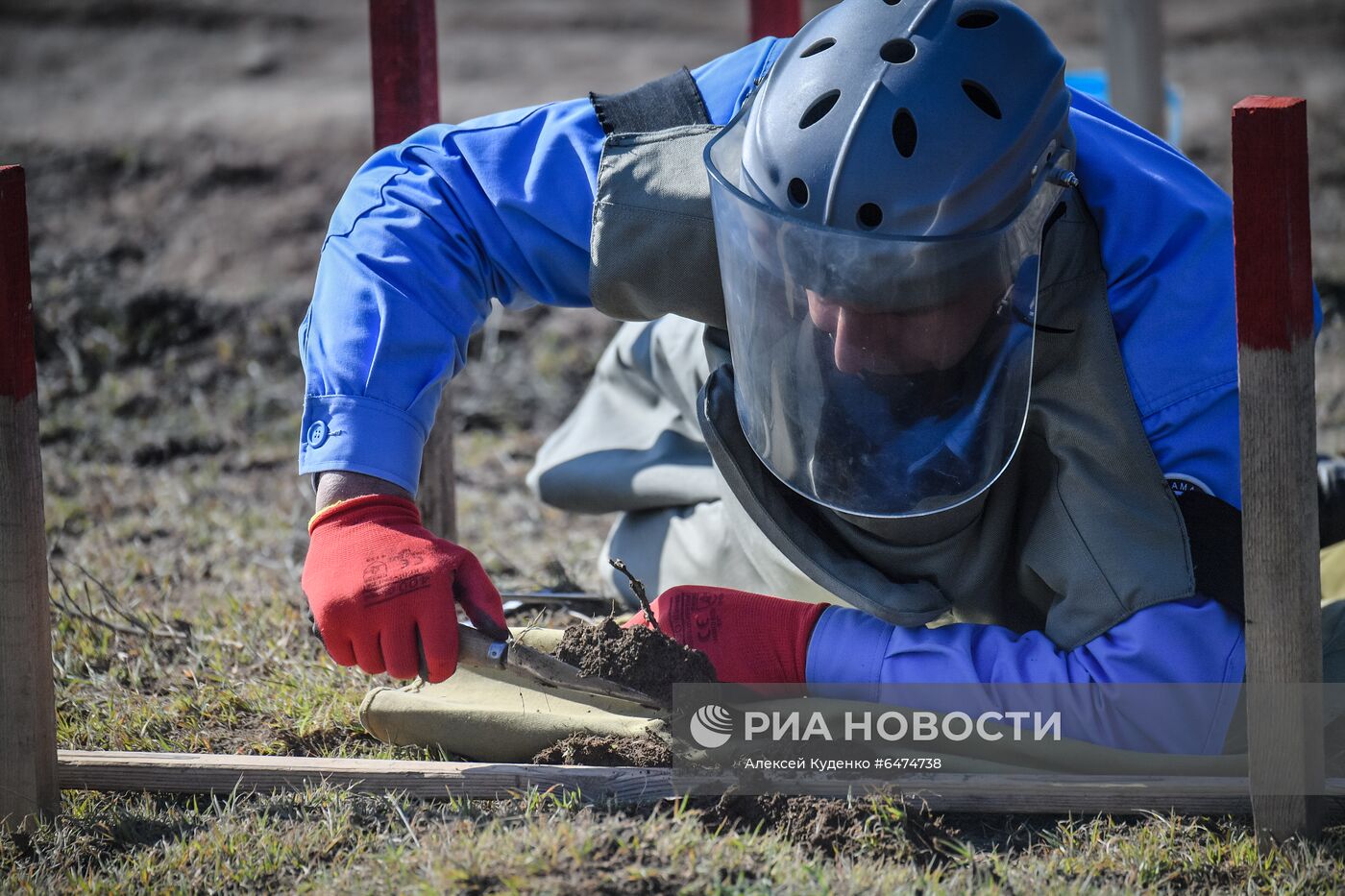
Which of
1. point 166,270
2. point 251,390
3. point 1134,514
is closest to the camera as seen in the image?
point 1134,514

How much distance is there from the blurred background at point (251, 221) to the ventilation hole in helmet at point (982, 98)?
1586mm

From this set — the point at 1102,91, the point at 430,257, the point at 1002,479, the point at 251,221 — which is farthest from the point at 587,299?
the point at 251,221

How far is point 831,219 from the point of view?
189cm

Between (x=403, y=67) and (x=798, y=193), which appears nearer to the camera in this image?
(x=798, y=193)

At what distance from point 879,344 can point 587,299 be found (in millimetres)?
708

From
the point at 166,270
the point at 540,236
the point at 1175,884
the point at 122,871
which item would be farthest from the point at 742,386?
the point at 166,270

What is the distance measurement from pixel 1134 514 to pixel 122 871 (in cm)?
159

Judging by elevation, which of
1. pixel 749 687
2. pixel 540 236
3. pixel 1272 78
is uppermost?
pixel 1272 78

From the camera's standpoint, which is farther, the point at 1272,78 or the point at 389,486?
the point at 1272,78

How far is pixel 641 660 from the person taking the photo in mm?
2127

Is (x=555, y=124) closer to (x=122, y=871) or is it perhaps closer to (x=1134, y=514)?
(x=1134, y=514)

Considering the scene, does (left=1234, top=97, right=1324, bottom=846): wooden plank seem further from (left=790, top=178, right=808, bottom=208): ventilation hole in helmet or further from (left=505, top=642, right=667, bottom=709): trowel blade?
(left=505, top=642, right=667, bottom=709): trowel blade

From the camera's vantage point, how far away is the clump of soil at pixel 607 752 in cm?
209

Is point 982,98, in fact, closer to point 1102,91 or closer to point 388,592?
point 388,592
